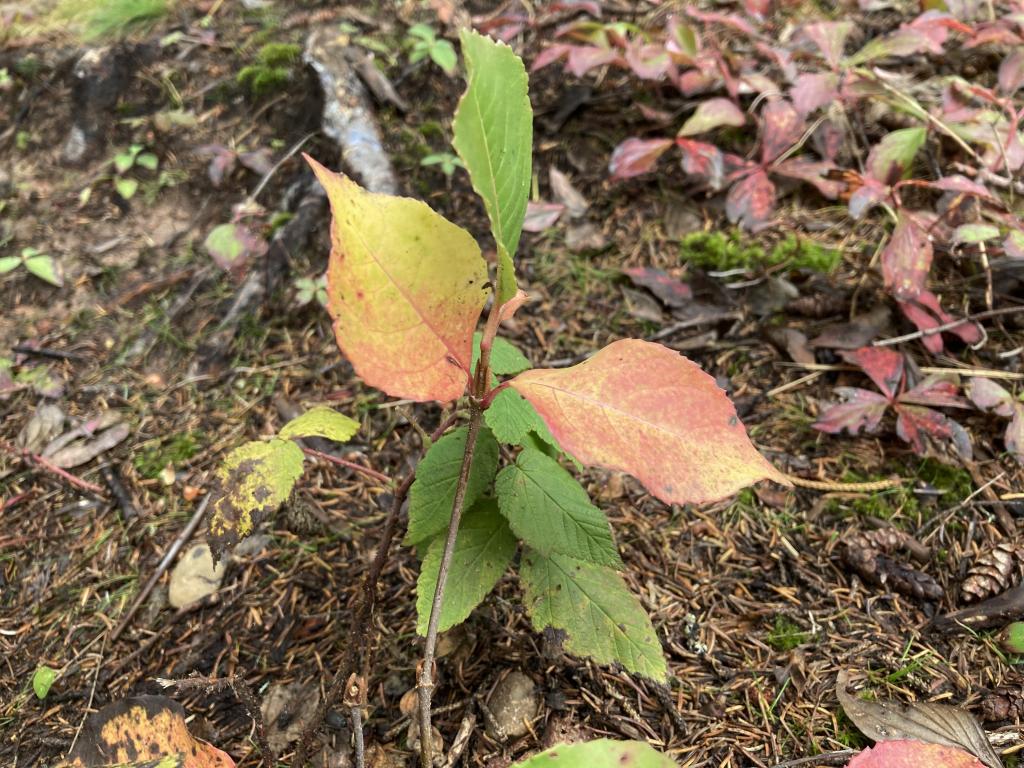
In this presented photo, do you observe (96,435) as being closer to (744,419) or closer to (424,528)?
(424,528)

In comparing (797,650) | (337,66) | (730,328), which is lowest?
(797,650)

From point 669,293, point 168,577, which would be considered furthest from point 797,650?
point 168,577

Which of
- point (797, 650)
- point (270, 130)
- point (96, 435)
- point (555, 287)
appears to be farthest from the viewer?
point (270, 130)

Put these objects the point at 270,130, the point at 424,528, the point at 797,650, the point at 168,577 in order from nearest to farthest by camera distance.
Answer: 1. the point at 424,528
2. the point at 797,650
3. the point at 168,577
4. the point at 270,130

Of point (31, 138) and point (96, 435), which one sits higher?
point (31, 138)

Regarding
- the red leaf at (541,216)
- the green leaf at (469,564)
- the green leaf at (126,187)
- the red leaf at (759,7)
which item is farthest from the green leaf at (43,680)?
the red leaf at (759,7)

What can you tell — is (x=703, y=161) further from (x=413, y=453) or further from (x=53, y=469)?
(x=53, y=469)

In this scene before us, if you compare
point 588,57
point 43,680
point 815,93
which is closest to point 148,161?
point 588,57
